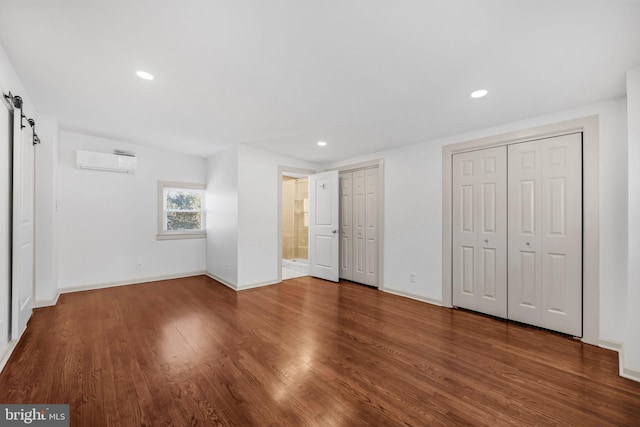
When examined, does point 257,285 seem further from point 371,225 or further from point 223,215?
point 371,225

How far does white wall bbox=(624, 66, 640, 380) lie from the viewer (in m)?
2.09

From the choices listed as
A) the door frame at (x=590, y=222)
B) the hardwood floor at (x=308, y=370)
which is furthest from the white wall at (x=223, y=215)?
the door frame at (x=590, y=222)

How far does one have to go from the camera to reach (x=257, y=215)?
186 inches

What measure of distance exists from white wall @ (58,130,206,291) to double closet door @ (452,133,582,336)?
4.94 meters

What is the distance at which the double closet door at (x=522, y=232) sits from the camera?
2.84 meters

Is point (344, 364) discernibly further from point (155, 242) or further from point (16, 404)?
point (155, 242)

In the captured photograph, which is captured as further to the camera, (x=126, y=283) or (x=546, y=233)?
(x=126, y=283)

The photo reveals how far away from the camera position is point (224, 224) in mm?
4922

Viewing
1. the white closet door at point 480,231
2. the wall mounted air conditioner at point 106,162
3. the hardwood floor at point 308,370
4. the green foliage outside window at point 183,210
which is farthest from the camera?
the green foliage outside window at point 183,210

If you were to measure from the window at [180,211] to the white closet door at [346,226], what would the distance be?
290cm

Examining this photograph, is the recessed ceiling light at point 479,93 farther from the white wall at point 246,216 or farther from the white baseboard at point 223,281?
the white baseboard at point 223,281

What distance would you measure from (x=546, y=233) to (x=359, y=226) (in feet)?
8.90

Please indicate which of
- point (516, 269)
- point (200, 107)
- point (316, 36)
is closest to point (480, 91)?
point (316, 36)

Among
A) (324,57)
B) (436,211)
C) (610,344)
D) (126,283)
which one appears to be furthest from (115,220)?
(610,344)
